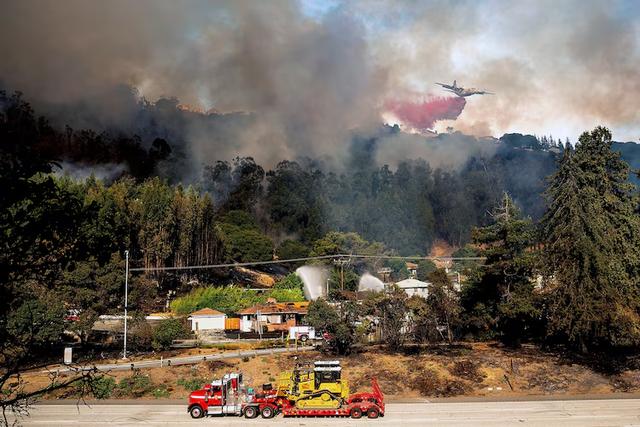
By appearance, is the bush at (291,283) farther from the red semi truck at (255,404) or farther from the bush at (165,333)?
the red semi truck at (255,404)

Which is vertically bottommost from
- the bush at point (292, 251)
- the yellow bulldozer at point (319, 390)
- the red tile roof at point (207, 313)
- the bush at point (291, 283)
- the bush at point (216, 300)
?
the yellow bulldozer at point (319, 390)

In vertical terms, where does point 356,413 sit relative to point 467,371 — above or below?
below

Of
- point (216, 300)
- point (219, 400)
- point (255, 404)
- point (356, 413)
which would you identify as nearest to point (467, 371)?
point (356, 413)

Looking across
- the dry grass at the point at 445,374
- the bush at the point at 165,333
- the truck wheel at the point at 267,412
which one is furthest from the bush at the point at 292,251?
the truck wheel at the point at 267,412

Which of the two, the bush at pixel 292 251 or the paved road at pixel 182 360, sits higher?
the bush at pixel 292 251

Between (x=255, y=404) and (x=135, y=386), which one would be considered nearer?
(x=255, y=404)

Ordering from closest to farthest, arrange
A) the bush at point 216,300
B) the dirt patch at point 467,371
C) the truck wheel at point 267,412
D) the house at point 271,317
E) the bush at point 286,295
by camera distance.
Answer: the truck wheel at point 267,412 < the dirt patch at point 467,371 < the house at point 271,317 < the bush at point 216,300 < the bush at point 286,295

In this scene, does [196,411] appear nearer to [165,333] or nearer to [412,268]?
[165,333]
